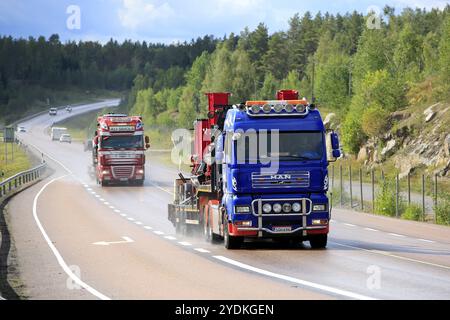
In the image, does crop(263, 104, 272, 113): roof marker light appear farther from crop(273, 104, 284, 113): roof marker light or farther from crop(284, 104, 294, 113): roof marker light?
crop(284, 104, 294, 113): roof marker light

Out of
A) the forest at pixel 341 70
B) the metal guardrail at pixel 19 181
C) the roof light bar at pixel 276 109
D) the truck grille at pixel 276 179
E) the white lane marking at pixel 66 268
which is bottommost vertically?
the metal guardrail at pixel 19 181

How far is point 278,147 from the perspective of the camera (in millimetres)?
20828

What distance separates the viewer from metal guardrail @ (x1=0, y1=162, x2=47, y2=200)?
4824cm

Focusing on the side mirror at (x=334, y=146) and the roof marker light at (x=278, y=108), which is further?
the roof marker light at (x=278, y=108)

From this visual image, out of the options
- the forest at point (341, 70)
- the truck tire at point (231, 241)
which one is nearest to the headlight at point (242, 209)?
the truck tire at point (231, 241)

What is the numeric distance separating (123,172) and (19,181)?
6.36 metres

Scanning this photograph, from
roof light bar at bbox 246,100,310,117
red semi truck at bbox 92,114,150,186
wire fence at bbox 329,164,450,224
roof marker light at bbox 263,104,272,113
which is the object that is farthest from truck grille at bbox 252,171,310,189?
red semi truck at bbox 92,114,150,186

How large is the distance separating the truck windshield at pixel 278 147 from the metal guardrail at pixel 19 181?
2703 centimetres

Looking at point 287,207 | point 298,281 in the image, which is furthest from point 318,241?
point 298,281

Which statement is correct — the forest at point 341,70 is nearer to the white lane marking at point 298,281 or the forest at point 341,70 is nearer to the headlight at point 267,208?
the headlight at point 267,208

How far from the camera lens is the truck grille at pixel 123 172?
54469mm

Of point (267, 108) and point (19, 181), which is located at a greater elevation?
point (267, 108)

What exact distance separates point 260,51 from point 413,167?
347ft

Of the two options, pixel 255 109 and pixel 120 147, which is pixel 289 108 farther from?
pixel 120 147
